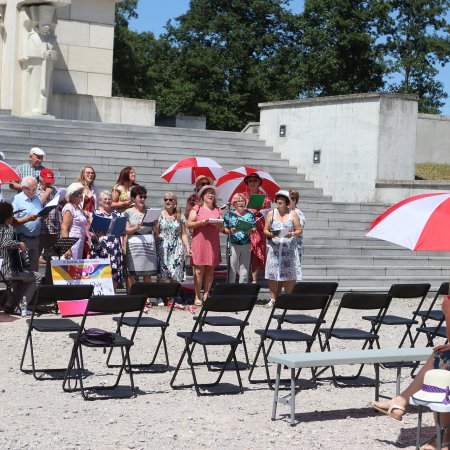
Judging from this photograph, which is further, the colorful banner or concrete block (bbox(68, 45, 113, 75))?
concrete block (bbox(68, 45, 113, 75))

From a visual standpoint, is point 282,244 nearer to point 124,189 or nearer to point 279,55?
point 124,189

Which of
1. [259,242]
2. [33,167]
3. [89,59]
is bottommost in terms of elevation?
[259,242]

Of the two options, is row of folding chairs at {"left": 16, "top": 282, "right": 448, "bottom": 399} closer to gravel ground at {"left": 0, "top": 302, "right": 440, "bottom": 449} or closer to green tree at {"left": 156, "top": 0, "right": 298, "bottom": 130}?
gravel ground at {"left": 0, "top": 302, "right": 440, "bottom": 449}

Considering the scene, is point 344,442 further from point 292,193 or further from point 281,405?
point 292,193

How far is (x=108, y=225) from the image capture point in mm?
13406

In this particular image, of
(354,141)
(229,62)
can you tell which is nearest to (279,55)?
(229,62)

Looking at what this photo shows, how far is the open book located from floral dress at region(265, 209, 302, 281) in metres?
2.15

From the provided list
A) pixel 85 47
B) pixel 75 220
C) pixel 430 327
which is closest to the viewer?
pixel 430 327

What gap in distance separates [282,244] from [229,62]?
33.7m

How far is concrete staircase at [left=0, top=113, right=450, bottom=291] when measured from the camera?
692 inches

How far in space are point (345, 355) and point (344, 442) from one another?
1.02 meters

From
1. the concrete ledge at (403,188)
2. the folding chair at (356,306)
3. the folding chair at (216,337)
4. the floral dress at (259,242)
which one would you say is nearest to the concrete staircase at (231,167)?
the concrete ledge at (403,188)

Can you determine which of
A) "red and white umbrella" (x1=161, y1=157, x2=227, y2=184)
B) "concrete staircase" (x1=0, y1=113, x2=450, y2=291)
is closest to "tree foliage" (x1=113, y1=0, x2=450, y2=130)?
"concrete staircase" (x1=0, y1=113, x2=450, y2=291)

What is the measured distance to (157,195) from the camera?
18734 millimetres
